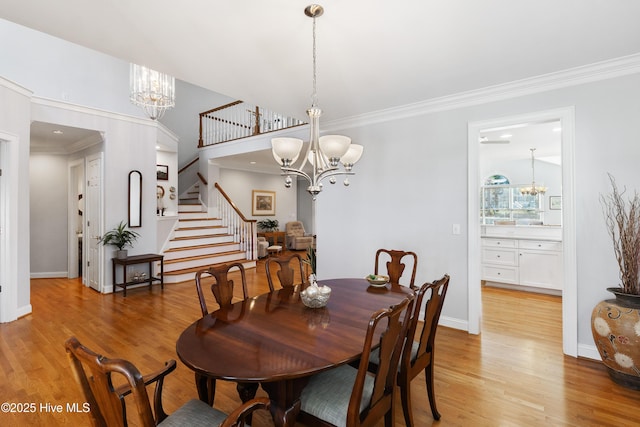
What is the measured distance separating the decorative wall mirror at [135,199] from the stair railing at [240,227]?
2.34 m

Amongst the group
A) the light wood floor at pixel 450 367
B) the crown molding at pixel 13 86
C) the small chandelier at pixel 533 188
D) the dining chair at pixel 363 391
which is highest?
the crown molding at pixel 13 86

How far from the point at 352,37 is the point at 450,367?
111 inches

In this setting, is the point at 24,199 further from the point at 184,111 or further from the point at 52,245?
the point at 184,111

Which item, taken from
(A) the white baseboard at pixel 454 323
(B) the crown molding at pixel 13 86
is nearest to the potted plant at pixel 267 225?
(B) the crown molding at pixel 13 86

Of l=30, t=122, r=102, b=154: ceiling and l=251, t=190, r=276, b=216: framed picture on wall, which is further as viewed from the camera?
l=251, t=190, r=276, b=216: framed picture on wall

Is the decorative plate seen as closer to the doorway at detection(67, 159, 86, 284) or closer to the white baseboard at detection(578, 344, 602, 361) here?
the white baseboard at detection(578, 344, 602, 361)

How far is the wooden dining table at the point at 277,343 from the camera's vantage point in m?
1.31

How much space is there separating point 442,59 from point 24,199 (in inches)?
201

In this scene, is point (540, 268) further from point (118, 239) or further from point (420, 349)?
point (118, 239)

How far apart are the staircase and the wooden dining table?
14.4ft

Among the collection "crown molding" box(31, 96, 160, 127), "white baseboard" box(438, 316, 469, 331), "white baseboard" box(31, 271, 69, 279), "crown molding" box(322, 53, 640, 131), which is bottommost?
"white baseboard" box(438, 316, 469, 331)

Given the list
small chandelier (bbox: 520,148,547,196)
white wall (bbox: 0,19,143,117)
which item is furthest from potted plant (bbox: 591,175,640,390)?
white wall (bbox: 0,19,143,117)

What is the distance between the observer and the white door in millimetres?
5137

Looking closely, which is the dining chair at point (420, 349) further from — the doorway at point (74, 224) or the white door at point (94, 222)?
the doorway at point (74, 224)
